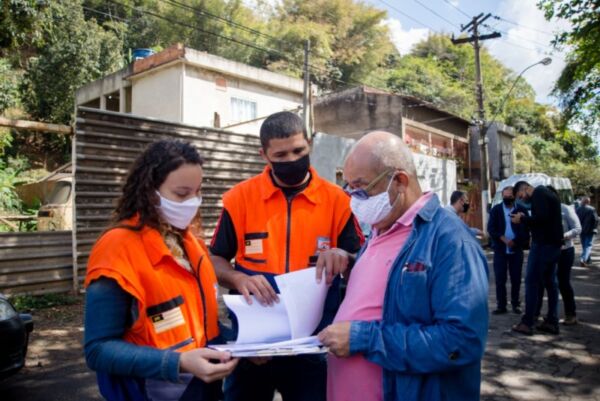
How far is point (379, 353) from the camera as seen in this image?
4.76 feet

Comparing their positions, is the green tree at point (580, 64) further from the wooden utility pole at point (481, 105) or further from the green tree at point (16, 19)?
the green tree at point (16, 19)

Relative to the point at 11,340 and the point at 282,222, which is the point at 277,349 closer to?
the point at 282,222

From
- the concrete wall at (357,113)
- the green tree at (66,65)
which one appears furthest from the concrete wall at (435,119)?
the green tree at (66,65)

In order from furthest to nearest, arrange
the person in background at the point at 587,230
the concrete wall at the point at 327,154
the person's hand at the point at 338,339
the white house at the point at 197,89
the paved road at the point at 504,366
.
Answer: the white house at the point at 197,89, the concrete wall at the point at 327,154, the person in background at the point at 587,230, the paved road at the point at 504,366, the person's hand at the point at 338,339

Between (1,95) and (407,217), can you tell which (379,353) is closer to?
(407,217)

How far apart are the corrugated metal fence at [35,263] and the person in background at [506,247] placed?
21.9ft

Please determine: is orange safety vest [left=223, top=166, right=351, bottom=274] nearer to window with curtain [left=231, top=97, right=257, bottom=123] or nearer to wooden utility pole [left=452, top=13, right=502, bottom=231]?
window with curtain [left=231, top=97, right=257, bottom=123]

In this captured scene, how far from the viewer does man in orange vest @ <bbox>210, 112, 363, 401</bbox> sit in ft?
6.55

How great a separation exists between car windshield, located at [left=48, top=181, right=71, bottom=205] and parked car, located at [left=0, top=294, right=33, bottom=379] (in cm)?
1231

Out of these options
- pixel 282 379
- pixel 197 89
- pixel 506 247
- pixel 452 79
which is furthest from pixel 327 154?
pixel 452 79

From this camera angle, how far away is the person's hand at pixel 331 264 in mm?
1795

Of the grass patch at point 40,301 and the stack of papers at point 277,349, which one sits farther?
the grass patch at point 40,301

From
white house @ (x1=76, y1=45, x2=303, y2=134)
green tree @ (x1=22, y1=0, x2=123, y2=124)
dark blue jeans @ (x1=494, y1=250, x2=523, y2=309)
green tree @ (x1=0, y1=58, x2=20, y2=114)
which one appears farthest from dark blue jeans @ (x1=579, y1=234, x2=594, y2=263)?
green tree @ (x1=22, y1=0, x2=123, y2=124)

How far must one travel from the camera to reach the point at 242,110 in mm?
16922
